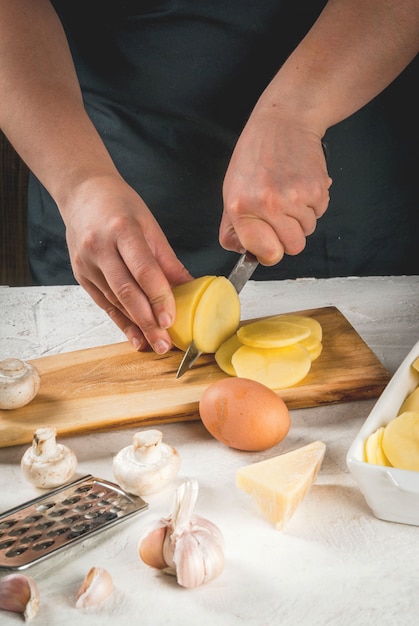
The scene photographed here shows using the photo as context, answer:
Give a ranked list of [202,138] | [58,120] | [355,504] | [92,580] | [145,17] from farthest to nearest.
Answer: [202,138] → [145,17] → [58,120] → [355,504] → [92,580]

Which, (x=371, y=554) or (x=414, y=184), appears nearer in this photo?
(x=371, y=554)

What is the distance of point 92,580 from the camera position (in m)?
0.94

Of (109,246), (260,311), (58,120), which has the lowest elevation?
(260,311)

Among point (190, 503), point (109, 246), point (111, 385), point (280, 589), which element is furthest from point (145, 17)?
point (280, 589)

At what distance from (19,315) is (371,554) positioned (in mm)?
1071

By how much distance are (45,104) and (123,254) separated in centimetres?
43

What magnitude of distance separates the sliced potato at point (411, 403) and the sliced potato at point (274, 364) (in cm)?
21

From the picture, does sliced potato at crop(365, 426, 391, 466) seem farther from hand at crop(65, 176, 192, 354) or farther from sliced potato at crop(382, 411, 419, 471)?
hand at crop(65, 176, 192, 354)

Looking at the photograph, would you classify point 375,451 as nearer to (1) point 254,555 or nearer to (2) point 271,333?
(1) point 254,555

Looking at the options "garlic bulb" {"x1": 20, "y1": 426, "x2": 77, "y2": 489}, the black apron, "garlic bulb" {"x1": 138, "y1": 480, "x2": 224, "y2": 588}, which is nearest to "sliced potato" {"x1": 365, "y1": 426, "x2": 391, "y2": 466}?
"garlic bulb" {"x1": 138, "y1": 480, "x2": 224, "y2": 588}

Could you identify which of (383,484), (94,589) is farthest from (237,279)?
(94,589)

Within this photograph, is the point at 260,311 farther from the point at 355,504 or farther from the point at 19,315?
the point at 355,504

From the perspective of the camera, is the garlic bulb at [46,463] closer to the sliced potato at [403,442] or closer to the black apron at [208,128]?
the sliced potato at [403,442]

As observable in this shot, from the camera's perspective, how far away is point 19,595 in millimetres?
908
